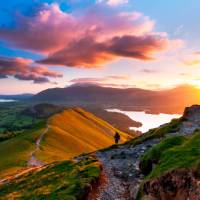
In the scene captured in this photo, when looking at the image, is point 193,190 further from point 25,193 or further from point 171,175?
point 25,193

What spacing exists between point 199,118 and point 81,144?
87636 millimetres

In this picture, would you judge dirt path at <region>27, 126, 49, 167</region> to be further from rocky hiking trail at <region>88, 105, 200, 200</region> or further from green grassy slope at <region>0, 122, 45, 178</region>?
rocky hiking trail at <region>88, 105, 200, 200</region>

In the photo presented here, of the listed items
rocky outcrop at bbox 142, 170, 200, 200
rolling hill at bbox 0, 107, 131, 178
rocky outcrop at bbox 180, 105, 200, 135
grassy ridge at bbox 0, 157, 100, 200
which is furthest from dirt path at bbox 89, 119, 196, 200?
rolling hill at bbox 0, 107, 131, 178

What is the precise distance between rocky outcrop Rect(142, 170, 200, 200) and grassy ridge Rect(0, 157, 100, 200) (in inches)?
550

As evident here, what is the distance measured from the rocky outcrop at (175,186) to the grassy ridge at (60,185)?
45.9ft

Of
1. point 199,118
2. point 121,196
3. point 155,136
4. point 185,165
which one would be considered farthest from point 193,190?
point 199,118

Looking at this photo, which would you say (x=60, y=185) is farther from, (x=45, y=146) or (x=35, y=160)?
(x=45, y=146)

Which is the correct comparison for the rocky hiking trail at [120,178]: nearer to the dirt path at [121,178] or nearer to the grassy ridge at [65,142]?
the dirt path at [121,178]

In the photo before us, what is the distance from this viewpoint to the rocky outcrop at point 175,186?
19828 millimetres

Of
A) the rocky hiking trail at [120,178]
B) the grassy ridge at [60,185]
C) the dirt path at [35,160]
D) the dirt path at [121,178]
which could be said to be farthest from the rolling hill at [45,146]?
the rocky hiking trail at [120,178]

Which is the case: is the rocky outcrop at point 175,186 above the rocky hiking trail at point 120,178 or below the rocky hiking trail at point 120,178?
above

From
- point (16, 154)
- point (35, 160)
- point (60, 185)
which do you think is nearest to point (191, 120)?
point (60, 185)

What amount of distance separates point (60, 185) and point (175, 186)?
23.3 m

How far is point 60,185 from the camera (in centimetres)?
4169
